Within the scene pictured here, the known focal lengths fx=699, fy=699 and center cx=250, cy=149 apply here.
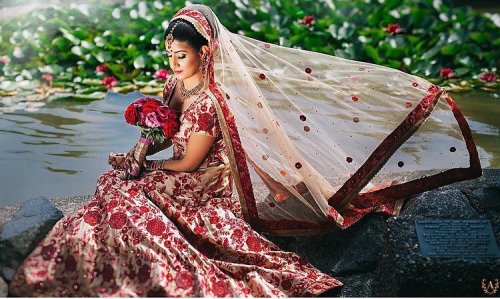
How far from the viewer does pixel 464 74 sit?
24.1ft

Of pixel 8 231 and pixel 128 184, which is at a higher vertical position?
pixel 128 184

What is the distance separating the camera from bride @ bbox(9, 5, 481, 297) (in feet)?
9.70

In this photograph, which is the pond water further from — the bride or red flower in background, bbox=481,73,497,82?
the bride

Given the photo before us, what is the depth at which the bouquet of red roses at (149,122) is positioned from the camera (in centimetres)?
314

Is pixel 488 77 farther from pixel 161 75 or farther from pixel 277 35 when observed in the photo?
pixel 161 75

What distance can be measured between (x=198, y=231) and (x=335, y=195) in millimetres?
708

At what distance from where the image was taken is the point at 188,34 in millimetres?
3100

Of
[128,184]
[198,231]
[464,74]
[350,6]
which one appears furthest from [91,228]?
[350,6]

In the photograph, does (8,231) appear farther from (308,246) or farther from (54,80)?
(54,80)

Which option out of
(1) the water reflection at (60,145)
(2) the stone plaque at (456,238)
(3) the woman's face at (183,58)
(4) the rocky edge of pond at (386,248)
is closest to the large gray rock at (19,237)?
(4) the rocky edge of pond at (386,248)

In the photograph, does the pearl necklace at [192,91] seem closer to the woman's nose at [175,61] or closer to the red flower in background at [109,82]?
the woman's nose at [175,61]

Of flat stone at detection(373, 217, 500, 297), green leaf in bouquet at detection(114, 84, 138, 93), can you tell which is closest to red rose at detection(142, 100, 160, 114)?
flat stone at detection(373, 217, 500, 297)

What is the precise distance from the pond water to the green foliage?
0.74 meters

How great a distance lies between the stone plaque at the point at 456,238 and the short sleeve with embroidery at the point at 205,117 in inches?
39.8
